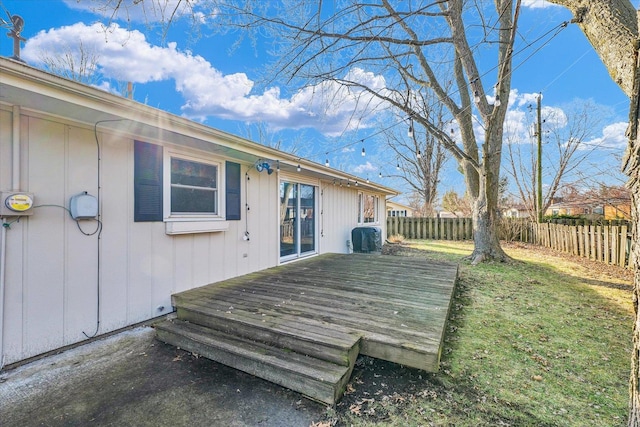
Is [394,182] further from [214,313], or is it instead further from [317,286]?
[214,313]

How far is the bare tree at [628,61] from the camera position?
1416 millimetres

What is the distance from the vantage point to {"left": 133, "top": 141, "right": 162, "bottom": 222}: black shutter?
3352 millimetres

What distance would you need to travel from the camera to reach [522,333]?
3.22 m

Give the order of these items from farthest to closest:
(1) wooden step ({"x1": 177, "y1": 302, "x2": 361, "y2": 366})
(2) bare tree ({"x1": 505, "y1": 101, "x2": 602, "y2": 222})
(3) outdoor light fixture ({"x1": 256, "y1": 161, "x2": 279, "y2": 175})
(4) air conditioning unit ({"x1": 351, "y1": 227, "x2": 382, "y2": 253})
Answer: (2) bare tree ({"x1": 505, "y1": 101, "x2": 602, "y2": 222}) → (4) air conditioning unit ({"x1": 351, "y1": 227, "x2": 382, "y2": 253}) → (3) outdoor light fixture ({"x1": 256, "y1": 161, "x2": 279, "y2": 175}) → (1) wooden step ({"x1": 177, "y1": 302, "x2": 361, "y2": 366})

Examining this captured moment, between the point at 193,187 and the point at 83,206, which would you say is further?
the point at 193,187

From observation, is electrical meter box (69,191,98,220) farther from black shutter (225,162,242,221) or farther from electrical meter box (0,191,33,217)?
black shutter (225,162,242,221)

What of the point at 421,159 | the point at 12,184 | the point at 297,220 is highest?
the point at 421,159

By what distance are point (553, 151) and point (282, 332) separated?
679 inches

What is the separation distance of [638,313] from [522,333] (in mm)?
2129

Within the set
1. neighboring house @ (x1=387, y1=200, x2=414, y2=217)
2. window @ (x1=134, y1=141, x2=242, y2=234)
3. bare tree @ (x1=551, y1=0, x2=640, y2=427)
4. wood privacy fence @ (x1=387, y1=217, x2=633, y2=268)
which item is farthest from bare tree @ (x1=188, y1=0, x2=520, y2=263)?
neighboring house @ (x1=387, y1=200, x2=414, y2=217)

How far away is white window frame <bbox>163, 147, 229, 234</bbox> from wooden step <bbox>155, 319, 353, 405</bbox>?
1271mm

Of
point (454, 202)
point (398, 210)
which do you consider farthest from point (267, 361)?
point (398, 210)

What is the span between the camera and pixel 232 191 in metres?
4.60

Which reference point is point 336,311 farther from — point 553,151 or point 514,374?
point 553,151
